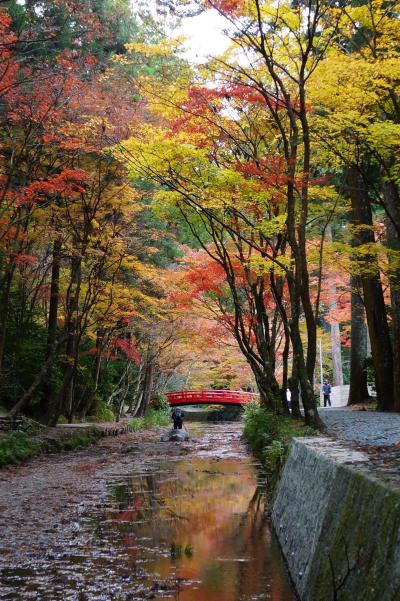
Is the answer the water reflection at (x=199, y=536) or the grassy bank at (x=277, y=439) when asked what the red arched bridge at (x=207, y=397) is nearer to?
the grassy bank at (x=277, y=439)

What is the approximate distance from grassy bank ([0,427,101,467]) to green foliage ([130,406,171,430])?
7.55 metres

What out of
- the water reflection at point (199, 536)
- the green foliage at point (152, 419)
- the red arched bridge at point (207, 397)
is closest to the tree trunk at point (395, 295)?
the water reflection at point (199, 536)

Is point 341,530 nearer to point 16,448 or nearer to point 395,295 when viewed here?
point 16,448

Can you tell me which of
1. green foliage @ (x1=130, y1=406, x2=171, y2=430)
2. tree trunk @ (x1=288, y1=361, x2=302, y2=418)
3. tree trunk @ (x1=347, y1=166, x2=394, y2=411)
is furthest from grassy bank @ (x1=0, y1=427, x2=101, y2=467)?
tree trunk @ (x1=347, y1=166, x2=394, y2=411)

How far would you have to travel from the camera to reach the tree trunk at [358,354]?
57.2ft

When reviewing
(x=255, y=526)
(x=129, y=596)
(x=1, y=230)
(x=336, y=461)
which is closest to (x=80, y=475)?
(x=255, y=526)

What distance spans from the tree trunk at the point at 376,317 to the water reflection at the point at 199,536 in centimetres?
485

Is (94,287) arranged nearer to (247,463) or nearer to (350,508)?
(247,463)

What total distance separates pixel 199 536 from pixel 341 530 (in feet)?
10.9

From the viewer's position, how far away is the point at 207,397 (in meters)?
35.1

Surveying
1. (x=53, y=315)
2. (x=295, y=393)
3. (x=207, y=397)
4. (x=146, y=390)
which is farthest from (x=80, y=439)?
(x=207, y=397)

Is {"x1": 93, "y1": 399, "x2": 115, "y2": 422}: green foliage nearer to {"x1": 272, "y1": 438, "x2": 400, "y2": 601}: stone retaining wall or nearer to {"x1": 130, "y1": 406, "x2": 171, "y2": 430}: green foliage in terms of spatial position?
{"x1": 130, "y1": 406, "x2": 171, "y2": 430}: green foliage

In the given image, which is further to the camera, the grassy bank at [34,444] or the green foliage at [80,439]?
the green foliage at [80,439]

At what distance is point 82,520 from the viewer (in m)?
7.20
